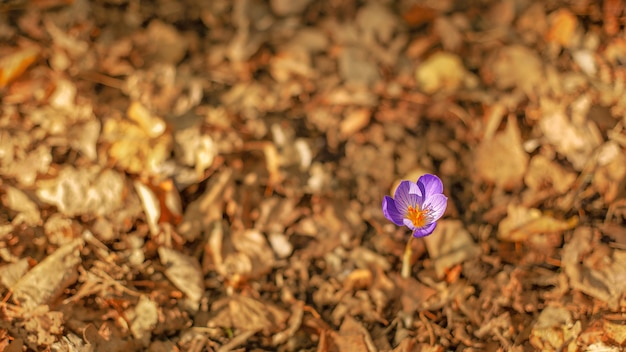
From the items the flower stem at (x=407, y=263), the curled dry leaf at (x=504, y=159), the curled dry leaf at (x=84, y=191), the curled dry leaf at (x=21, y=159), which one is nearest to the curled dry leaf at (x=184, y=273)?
the curled dry leaf at (x=84, y=191)

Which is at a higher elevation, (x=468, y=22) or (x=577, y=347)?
(x=468, y=22)

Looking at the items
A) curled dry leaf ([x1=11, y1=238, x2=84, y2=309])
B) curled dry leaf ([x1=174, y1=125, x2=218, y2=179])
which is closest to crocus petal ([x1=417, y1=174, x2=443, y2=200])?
curled dry leaf ([x1=174, y1=125, x2=218, y2=179])

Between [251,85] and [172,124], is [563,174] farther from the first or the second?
[172,124]

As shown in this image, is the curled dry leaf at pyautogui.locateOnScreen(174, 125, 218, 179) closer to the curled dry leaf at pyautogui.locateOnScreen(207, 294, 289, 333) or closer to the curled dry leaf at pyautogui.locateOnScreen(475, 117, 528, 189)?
the curled dry leaf at pyautogui.locateOnScreen(207, 294, 289, 333)

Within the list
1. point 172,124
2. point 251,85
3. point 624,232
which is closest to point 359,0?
point 251,85

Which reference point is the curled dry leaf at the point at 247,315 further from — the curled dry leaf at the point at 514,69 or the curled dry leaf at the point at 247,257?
the curled dry leaf at the point at 514,69

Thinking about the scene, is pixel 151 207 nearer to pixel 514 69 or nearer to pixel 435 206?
pixel 435 206
